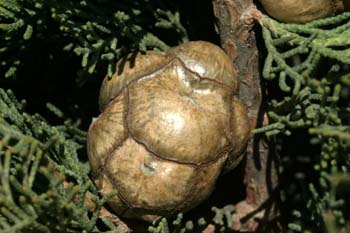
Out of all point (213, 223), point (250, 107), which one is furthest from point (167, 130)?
point (213, 223)

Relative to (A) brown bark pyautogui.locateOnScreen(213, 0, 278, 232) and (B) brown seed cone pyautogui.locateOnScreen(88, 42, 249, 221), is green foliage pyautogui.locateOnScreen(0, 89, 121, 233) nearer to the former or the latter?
(B) brown seed cone pyautogui.locateOnScreen(88, 42, 249, 221)

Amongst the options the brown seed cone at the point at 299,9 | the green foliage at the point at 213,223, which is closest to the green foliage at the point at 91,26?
the brown seed cone at the point at 299,9

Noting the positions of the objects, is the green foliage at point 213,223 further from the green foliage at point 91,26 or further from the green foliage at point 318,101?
the green foliage at point 91,26

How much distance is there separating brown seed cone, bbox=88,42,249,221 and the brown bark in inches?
5.4

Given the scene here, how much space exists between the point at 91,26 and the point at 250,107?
29.5 inches

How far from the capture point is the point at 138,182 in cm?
240

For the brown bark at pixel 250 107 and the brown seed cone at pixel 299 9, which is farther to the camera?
the brown bark at pixel 250 107

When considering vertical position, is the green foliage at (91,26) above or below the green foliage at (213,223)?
above

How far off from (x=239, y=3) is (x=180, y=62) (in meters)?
0.34

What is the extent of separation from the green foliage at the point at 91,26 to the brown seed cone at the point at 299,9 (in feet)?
1.63

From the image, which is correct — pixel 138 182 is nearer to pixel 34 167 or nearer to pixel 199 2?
pixel 34 167

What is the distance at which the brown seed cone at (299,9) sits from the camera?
2.43 metres

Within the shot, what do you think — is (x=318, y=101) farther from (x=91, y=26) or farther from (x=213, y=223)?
(x=91, y=26)

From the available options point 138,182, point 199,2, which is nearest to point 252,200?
point 138,182
